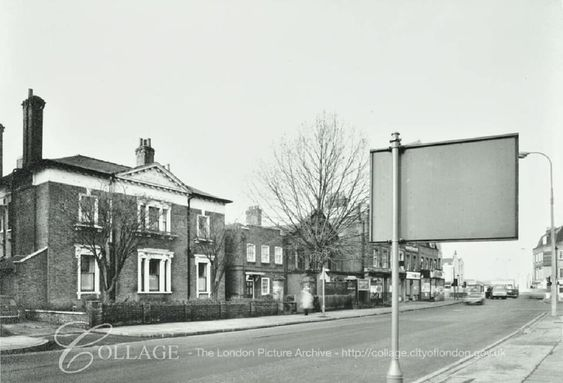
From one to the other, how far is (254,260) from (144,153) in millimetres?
12806

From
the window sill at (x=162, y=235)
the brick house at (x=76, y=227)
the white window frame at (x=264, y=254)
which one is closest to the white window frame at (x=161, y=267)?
the brick house at (x=76, y=227)

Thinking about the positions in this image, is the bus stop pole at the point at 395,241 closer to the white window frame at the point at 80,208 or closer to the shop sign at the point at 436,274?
the white window frame at the point at 80,208

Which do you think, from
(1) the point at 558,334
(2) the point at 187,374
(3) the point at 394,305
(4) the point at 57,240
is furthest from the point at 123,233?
(3) the point at 394,305

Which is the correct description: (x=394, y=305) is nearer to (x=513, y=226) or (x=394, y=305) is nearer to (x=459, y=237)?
(x=459, y=237)

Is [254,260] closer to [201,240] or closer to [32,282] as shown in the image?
[201,240]

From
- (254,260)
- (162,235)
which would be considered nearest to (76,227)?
(162,235)

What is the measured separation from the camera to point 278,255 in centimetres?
4569

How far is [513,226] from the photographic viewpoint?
4.39 metres

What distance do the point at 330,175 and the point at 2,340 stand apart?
22.5m

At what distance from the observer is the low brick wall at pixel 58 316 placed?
843 inches

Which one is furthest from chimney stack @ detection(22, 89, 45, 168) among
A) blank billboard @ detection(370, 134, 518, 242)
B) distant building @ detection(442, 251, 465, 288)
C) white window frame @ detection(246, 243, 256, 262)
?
distant building @ detection(442, 251, 465, 288)

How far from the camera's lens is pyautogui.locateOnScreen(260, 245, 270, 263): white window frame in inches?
1726

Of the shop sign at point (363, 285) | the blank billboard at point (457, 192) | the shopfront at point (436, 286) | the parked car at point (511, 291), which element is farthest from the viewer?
the parked car at point (511, 291)

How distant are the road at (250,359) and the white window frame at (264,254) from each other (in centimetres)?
2470
